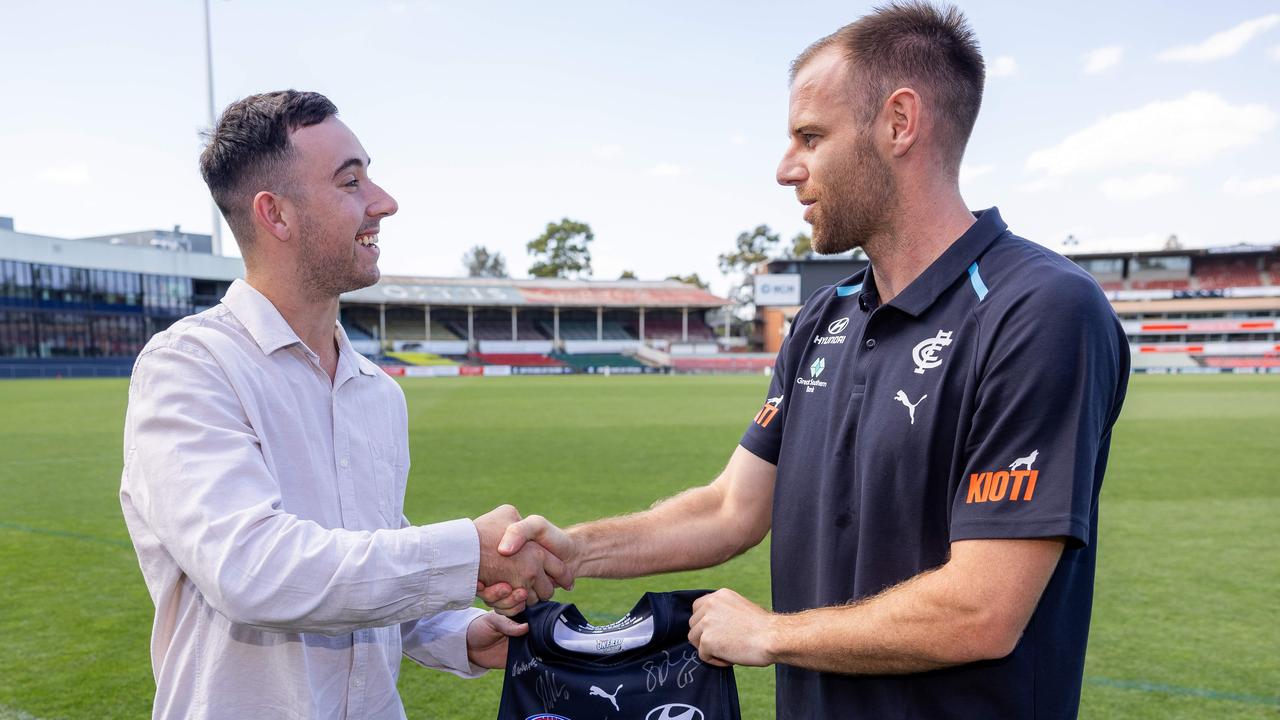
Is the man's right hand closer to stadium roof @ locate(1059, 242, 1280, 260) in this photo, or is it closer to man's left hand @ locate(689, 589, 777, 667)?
man's left hand @ locate(689, 589, 777, 667)

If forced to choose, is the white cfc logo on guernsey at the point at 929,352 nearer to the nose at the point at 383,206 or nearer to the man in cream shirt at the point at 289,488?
the man in cream shirt at the point at 289,488

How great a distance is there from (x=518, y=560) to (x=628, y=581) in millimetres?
4223

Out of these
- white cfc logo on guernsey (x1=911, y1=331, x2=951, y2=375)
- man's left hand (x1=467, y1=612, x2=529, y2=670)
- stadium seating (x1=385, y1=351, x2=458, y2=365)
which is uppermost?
white cfc logo on guernsey (x1=911, y1=331, x2=951, y2=375)

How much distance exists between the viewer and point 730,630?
195 centimetres

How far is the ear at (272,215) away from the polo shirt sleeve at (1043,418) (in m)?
1.91

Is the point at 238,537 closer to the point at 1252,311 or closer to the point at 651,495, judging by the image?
the point at 651,495

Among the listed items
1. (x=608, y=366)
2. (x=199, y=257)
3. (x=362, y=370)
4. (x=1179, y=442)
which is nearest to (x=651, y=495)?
(x=362, y=370)

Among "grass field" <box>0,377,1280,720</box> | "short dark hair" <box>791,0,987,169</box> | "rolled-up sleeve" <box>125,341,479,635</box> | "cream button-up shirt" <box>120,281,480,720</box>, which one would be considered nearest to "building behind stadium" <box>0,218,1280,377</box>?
"grass field" <box>0,377,1280,720</box>

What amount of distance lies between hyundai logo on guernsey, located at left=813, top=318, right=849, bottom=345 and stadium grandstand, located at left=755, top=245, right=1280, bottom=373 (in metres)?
58.8

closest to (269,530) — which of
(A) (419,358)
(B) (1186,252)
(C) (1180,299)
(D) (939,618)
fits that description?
(D) (939,618)

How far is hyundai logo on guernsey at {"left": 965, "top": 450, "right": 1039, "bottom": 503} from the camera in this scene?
1583mm

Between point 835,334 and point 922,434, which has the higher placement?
point 835,334

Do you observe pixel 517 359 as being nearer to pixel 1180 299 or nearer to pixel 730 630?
pixel 1180 299

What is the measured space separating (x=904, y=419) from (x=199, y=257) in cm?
6239
